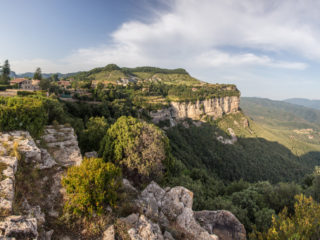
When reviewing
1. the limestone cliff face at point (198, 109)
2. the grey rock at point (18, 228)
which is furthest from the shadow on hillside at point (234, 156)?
the grey rock at point (18, 228)

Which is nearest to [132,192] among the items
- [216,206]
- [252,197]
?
[216,206]

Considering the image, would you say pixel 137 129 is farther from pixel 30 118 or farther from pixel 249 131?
pixel 249 131

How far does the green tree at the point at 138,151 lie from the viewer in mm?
14359

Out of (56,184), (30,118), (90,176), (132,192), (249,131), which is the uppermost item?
(30,118)

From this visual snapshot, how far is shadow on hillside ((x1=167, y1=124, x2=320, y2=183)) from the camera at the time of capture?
220ft

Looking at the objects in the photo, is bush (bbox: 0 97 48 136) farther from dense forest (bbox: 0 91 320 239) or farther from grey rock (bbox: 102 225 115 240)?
grey rock (bbox: 102 225 115 240)

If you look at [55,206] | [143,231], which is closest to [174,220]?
[143,231]

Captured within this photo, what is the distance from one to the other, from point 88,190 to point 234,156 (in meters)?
85.0

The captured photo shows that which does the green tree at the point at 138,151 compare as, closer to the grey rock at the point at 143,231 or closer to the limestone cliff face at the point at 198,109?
the grey rock at the point at 143,231

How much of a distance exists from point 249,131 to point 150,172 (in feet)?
381

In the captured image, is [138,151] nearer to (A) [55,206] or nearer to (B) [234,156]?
(A) [55,206]

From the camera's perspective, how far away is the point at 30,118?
12484mm

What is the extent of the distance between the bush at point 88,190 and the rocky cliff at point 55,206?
87 cm

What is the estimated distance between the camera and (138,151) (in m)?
15.0
